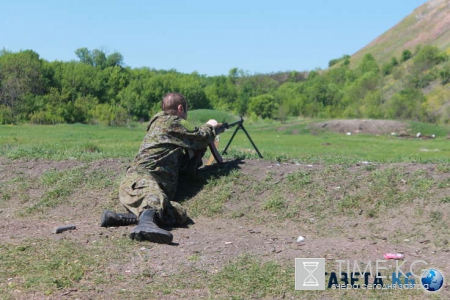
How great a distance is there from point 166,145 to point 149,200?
1.19 metres

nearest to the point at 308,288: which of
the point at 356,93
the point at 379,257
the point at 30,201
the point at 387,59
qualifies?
the point at 379,257

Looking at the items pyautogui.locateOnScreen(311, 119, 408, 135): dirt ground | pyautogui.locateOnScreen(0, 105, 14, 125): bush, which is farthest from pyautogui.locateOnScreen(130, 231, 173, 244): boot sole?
pyautogui.locateOnScreen(0, 105, 14, 125): bush

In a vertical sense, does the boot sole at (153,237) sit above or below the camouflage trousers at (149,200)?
below

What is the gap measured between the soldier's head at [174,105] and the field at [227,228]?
41.1 inches

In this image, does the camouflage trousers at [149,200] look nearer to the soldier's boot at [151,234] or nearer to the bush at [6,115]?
the soldier's boot at [151,234]

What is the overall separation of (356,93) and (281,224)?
71919mm

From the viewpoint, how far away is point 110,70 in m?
79.2

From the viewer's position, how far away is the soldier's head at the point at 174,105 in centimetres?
843

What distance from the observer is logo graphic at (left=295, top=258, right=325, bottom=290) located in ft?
17.3

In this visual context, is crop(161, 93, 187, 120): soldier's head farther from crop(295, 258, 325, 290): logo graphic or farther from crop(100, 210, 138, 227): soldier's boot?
crop(295, 258, 325, 290): logo graphic

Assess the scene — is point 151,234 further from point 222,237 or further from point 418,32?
point 418,32

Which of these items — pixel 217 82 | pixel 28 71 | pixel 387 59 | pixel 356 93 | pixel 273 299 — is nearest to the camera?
pixel 273 299

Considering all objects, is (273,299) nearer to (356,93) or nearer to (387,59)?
(356,93)

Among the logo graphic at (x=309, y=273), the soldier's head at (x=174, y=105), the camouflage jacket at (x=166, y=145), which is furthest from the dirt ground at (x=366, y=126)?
the logo graphic at (x=309, y=273)
